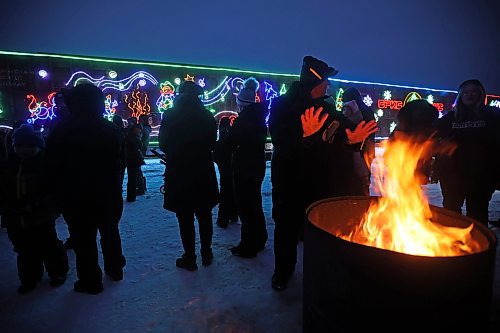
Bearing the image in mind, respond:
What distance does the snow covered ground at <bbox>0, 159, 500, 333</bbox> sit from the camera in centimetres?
245

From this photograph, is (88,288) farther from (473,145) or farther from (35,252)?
(473,145)

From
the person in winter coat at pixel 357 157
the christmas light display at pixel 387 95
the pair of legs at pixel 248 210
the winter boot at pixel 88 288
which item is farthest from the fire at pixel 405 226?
the christmas light display at pixel 387 95

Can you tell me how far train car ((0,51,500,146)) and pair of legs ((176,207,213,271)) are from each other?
7587mm

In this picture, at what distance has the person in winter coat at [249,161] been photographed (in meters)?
3.61

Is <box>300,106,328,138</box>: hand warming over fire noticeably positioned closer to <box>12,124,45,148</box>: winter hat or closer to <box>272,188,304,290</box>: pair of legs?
<box>272,188,304,290</box>: pair of legs

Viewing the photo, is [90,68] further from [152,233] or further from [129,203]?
[152,233]

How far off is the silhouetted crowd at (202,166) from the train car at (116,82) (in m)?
6.75

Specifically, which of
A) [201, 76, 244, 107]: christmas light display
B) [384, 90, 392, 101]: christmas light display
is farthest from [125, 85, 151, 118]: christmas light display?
[384, 90, 392, 101]: christmas light display

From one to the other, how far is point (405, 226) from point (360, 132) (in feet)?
3.74

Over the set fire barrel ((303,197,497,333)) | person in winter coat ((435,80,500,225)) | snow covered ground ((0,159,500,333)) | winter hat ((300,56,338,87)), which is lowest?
snow covered ground ((0,159,500,333))

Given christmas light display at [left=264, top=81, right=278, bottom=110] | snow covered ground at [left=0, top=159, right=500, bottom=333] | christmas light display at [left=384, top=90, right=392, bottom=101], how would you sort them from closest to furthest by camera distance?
snow covered ground at [left=0, top=159, right=500, bottom=333]
christmas light display at [left=264, top=81, right=278, bottom=110]
christmas light display at [left=384, top=90, right=392, bottom=101]

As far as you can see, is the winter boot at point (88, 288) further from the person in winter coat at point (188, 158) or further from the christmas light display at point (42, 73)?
the christmas light display at point (42, 73)

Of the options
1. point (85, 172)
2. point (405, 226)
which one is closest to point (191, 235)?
point (85, 172)

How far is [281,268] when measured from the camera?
3012 millimetres
